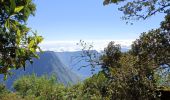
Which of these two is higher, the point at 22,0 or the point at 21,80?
the point at 22,0

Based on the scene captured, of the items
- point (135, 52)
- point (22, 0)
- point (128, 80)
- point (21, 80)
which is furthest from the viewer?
point (21, 80)

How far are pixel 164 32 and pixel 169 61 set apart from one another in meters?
5.14

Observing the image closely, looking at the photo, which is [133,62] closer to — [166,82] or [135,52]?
[166,82]

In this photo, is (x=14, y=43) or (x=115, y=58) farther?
(x=115, y=58)

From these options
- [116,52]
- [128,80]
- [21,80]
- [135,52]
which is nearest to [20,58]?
[128,80]

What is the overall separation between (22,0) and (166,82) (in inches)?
590

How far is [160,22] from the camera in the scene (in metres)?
33.7

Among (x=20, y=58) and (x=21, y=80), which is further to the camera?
(x=21, y=80)

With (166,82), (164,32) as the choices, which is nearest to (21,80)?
(164,32)

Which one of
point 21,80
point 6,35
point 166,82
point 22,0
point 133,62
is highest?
point 22,0

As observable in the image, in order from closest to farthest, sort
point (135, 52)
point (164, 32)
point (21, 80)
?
point (164, 32) < point (135, 52) < point (21, 80)

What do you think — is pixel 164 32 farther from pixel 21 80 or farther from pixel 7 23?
pixel 21 80

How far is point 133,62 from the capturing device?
18.3m

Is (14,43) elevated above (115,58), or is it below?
above
